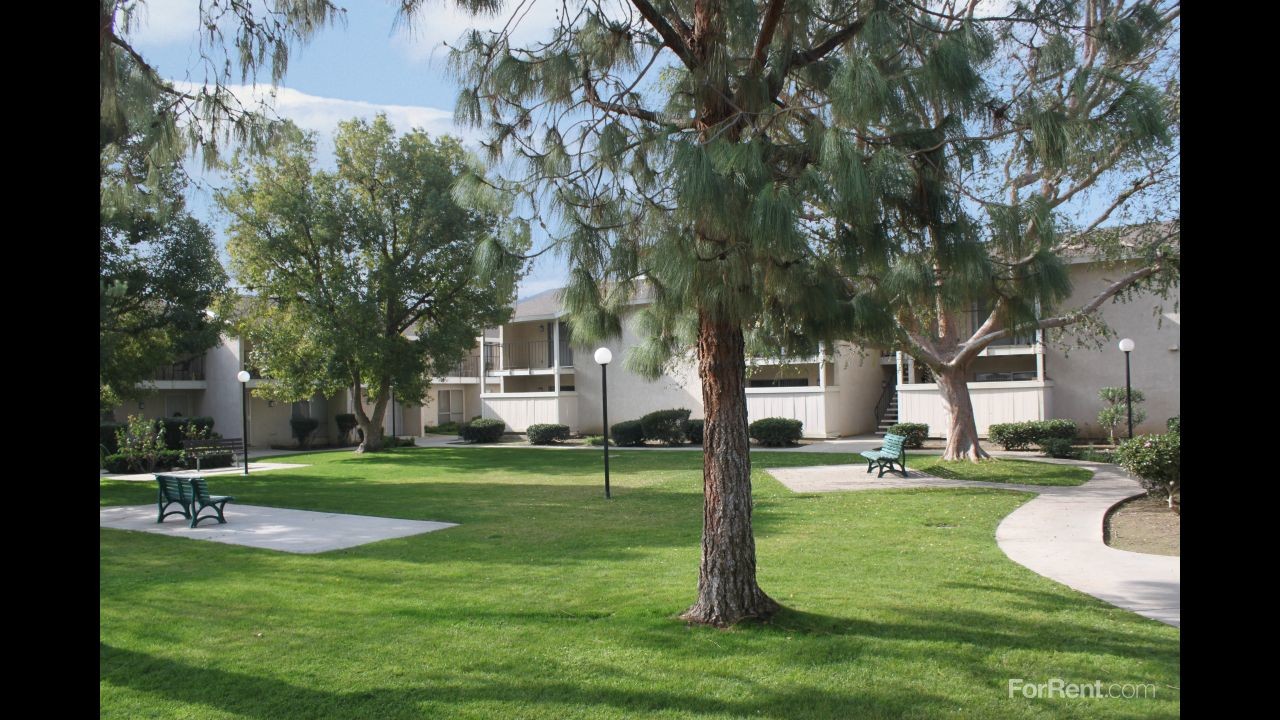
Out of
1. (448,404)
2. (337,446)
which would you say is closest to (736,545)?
(337,446)

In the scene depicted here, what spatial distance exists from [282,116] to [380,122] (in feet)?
69.0

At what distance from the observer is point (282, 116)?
5.05 meters

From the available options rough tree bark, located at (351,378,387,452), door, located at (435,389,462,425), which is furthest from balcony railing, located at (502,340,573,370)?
door, located at (435,389,462,425)

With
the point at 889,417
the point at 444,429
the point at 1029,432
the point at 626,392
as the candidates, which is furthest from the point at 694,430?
the point at 444,429

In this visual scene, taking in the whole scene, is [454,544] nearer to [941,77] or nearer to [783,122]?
[783,122]

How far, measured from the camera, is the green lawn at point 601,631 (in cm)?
437

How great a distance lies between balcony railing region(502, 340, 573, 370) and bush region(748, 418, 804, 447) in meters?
10.3

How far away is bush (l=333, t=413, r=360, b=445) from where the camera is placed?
31.4 metres

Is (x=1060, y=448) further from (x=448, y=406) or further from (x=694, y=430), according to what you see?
(x=448, y=406)

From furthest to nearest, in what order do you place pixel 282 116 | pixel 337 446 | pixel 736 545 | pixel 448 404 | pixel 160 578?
pixel 448 404 → pixel 337 446 → pixel 160 578 → pixel 736 545 → pixel 282 116

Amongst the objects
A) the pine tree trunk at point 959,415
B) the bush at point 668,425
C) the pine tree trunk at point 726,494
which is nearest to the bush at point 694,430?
the bush at point 668,425

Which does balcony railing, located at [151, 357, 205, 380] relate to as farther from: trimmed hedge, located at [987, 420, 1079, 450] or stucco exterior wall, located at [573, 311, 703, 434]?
trimmed hedge, located at [987, 420, 1079, 450]

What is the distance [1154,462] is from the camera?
9883 millimetres
